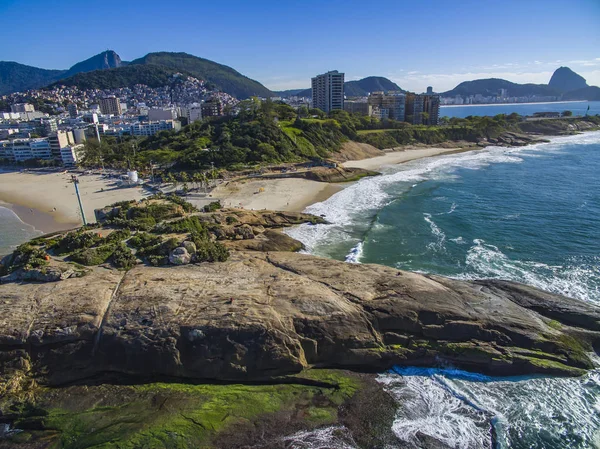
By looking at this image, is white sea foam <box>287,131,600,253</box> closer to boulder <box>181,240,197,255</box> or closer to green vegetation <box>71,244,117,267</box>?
boulder <box>181,240,197,255</box>

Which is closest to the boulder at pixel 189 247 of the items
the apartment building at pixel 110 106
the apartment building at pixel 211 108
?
the apartment building at pixel 211 108

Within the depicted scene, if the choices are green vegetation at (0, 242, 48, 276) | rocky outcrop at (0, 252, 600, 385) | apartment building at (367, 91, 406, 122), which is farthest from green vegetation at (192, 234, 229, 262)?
apartment building at (367, 91, 406, 122)

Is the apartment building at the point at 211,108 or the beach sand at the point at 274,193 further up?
the apartment building at the point at 211,108

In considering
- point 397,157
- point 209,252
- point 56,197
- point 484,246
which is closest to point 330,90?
point 397,157

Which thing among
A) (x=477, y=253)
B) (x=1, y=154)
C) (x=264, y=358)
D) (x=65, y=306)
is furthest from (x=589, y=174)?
(x=1, y=154)

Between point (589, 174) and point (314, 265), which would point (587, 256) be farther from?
point (589, 174)

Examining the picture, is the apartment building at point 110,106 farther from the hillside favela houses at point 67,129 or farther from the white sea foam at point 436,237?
the white sea foam at point 436,237

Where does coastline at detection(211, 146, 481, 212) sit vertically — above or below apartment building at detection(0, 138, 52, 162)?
below

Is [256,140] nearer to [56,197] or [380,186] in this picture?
[380,186]
